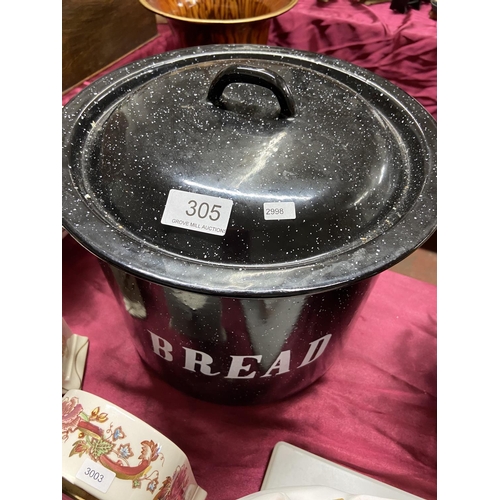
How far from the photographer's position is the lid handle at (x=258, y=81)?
0.72 metres

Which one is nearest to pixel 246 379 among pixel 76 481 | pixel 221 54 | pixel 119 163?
pixel 76 481

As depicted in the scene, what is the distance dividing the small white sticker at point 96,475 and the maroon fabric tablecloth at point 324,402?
0.93 feet

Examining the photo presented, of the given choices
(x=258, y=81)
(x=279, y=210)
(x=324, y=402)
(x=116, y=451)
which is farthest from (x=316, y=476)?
(x=258, y=81)

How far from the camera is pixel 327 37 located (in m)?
1.61

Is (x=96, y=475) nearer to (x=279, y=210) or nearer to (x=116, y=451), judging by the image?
(x=116, y=451)

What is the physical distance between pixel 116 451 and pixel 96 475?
5 centimetres

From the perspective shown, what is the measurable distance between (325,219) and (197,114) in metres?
0.28

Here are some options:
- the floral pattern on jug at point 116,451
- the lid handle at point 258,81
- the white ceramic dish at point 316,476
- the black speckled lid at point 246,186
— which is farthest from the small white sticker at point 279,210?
the white ceramic dish at point 316,476

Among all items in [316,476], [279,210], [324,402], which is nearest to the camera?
[279,210]

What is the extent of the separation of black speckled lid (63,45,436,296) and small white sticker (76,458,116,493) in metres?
0.36

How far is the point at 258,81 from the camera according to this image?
28.5 inches

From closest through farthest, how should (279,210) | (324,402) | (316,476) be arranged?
1. (279,210)
2. (316,476)
3. (324,402)

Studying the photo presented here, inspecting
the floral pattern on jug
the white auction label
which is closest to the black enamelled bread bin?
the white auction label

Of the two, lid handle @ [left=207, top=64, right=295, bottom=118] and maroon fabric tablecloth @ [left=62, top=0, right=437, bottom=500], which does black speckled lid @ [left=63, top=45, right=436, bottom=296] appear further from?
maroon fabric tablecloth @ [left=62, top=0, right=437, bottom=500]
